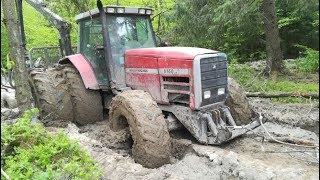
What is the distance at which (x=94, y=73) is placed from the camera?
24.6 ft

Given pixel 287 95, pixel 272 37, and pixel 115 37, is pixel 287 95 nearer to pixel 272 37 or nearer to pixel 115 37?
pixel 115 37

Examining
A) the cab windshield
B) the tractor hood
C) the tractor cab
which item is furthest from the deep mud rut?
the cab windshield

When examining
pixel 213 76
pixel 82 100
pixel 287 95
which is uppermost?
pixel 213 76

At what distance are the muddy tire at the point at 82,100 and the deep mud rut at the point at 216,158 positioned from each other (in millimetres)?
445

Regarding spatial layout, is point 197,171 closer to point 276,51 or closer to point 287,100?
point 287,100

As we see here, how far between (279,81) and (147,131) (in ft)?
23.8

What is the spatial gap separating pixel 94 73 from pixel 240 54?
12.0 meters

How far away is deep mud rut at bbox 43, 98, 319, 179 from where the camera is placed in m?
4.98

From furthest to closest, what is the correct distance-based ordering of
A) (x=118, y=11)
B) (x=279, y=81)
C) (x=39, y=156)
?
(x=279, y=81) < (x=118, y=11) < (x=39, y=156)

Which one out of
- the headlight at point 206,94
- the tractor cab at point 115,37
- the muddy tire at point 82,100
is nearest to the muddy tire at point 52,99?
the muddy tire at point 82,100

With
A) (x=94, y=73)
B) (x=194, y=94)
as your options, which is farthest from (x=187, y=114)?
(x=94, y=73)

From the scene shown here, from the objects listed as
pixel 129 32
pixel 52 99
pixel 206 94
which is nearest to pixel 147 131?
pixel 206 94

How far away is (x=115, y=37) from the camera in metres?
7.05

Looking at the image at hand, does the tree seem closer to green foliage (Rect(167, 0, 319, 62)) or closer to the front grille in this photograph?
green foliage (Rect(167, 0, 319, 62))
